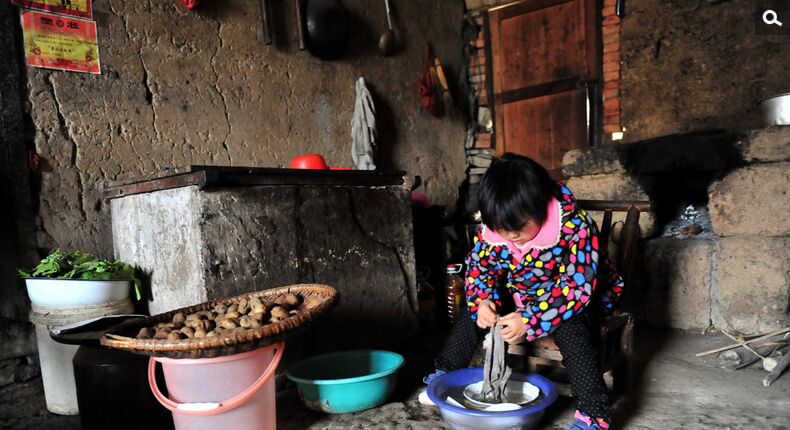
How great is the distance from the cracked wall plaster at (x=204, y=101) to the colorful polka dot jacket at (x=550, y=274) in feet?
7.05

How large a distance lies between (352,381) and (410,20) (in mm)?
3966

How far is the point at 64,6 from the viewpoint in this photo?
2.81 meters

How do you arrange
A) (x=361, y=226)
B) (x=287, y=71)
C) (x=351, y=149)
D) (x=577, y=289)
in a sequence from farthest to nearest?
(x=351, y=149) → (x=287, y=71) → (x=361, y=226) → (x=577, y=289)

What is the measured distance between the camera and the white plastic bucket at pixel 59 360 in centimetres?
232

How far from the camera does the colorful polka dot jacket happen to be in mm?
1937

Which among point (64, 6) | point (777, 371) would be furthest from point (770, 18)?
point (64, 6)

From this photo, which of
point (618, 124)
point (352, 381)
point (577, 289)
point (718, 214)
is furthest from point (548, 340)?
point (618, 124)

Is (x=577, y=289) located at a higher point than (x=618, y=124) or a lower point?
lower

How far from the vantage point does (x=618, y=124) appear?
4805 millimetres

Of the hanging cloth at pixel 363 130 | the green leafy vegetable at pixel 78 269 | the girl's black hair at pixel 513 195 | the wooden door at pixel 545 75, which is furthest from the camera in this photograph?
the wooden door at pixel 545 75

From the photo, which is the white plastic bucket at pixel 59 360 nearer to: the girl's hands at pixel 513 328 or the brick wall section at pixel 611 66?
the girl's hands at pixel 513 328

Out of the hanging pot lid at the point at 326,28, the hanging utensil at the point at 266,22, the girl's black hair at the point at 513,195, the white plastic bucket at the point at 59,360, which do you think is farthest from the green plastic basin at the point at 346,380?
the hanging pot lid at the point at 326,28

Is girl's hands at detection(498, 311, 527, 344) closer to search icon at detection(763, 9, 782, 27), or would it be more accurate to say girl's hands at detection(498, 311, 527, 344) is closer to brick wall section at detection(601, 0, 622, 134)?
brick wall section at detection(601, 0, 622, 134)

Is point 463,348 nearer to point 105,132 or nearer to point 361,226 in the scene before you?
point 361,226
